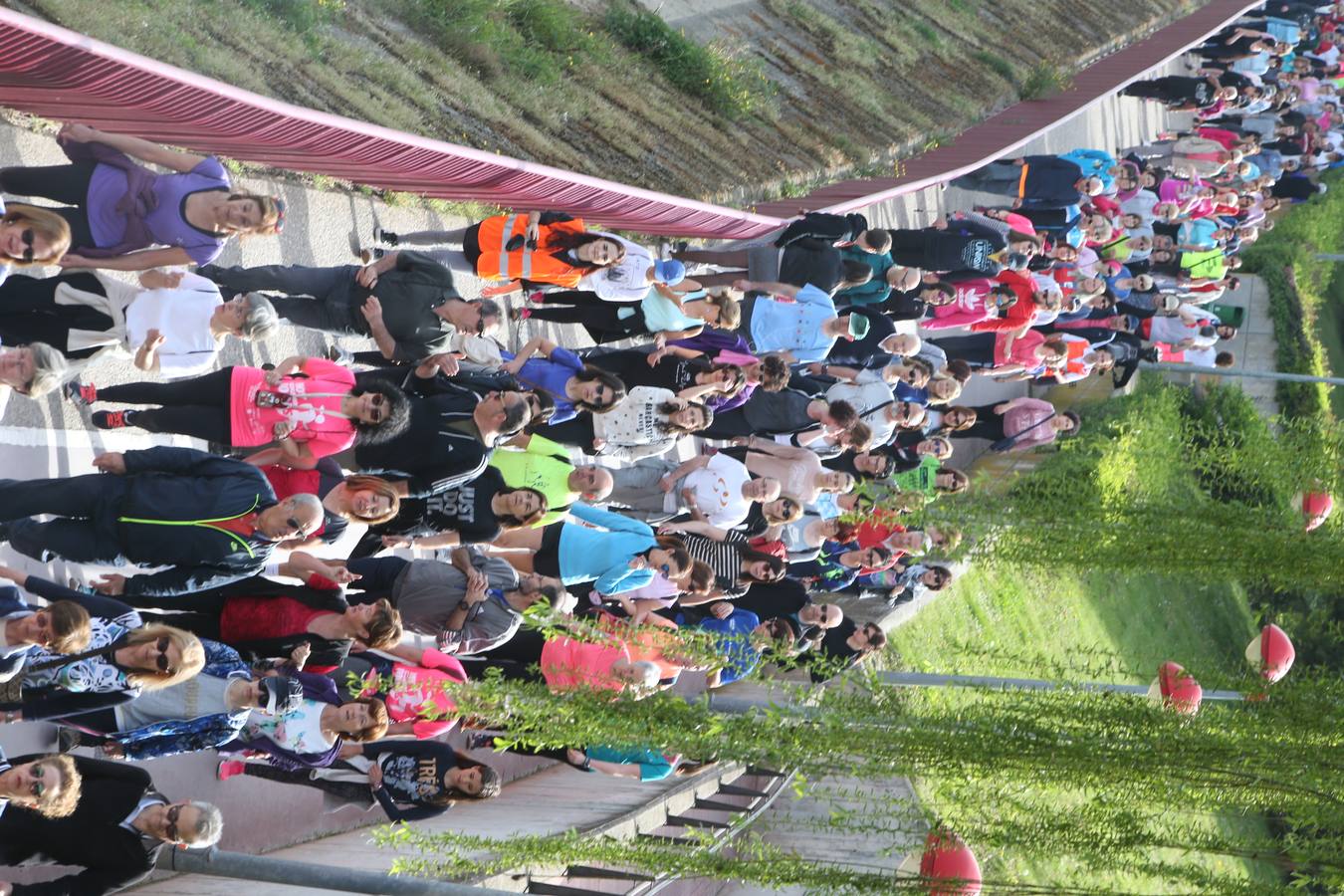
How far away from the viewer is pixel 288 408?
7.64m

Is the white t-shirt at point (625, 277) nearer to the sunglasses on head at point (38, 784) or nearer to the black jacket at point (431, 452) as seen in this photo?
the black jacket at point (431, 452)

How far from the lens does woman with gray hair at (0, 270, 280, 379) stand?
24.2 ft

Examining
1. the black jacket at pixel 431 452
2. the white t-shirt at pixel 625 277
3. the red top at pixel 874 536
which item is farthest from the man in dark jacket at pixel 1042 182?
the black jacket at pixel 431 452

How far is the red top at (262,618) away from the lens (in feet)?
25.3

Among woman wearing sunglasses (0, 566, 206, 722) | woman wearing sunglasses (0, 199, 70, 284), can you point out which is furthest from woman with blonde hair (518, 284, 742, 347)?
woman wearing sunglasses (0, 566, 206, 722)

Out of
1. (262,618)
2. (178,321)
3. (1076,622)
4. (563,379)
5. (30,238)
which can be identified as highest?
(30,238)

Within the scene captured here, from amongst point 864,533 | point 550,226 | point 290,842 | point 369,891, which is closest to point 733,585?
point 864,533

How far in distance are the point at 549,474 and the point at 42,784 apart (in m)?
3.88

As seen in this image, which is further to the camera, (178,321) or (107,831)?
(178,321)

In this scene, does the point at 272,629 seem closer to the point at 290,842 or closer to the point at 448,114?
the point at 290,842

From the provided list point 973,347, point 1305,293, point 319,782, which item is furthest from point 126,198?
point 1305,293

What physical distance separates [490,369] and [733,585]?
245cm

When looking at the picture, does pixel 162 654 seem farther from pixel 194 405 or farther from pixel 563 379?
pixel 563 379

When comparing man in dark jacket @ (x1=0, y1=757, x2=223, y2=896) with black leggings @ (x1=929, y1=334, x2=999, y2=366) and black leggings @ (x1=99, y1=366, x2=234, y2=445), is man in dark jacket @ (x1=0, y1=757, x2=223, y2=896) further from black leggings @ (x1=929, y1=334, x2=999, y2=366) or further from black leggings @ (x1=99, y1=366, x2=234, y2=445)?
black leggings @ (x1=929, y1=334, x2=999, y2=366)
